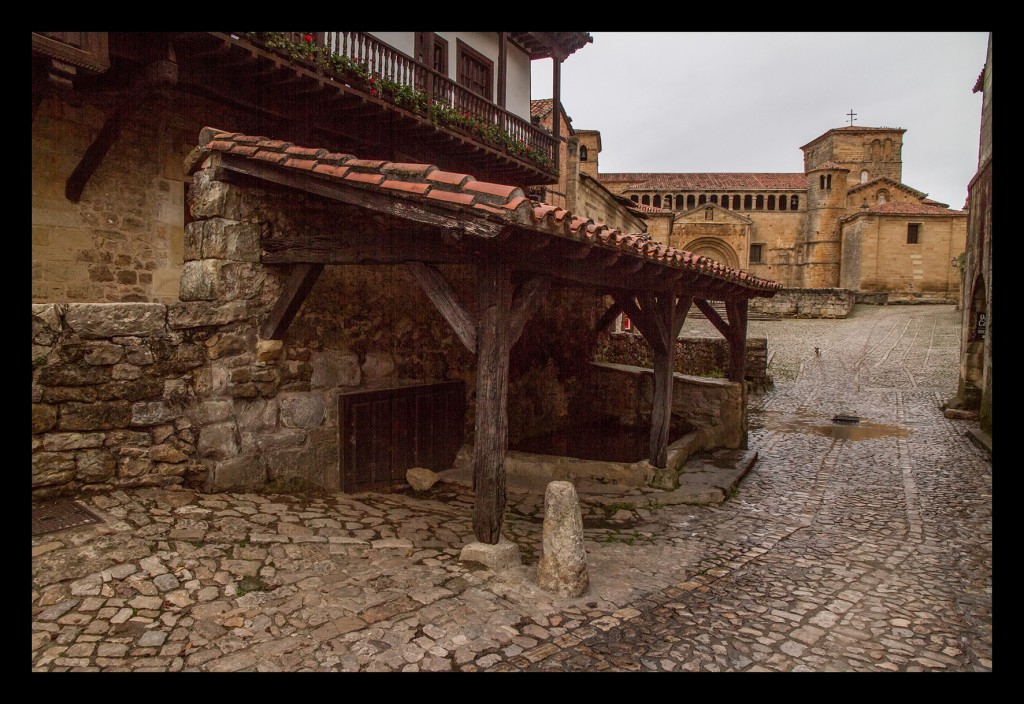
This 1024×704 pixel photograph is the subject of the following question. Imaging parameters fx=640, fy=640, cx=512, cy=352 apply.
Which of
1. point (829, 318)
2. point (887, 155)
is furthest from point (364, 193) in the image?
point (887, 155)

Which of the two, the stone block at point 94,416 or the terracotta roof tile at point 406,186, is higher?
the terracotta roof tile at point 406,186

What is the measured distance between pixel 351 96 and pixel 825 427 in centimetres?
996

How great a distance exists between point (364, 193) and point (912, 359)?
62.6ft

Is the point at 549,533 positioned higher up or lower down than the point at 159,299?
lower down

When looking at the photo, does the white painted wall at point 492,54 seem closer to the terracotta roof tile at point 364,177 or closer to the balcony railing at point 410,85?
the balcony railing at point 410,85

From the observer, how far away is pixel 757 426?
1216 cm

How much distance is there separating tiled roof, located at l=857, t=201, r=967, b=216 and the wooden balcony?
104 feet

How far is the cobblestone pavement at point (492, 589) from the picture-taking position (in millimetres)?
3461

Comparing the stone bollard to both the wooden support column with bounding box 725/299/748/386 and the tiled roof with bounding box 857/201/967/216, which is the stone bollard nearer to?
the wooden support column with bounding box 725/299/748/386

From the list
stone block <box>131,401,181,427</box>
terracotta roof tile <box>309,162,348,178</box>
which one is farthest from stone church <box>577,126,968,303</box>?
stone block <box>131,401,181,427</box>

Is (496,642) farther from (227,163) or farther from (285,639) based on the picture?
(227,163)

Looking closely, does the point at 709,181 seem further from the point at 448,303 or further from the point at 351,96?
the point at 448,303

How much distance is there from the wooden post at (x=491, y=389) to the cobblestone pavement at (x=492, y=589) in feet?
1.31

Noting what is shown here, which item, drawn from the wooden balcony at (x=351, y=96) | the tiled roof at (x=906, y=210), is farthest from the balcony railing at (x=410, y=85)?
the tiled roof at (x=906, y=210)
